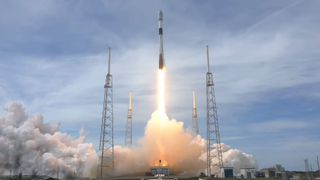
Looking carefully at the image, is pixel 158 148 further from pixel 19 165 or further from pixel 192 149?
pixel 19 165

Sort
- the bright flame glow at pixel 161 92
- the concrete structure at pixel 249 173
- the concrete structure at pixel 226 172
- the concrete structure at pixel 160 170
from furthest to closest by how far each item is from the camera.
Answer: the concrete structure at pixel 160 170 → the concrete structure at pixel 249 173 → the bright flame glow at pixel 161 92 → the concrete structure at pixel 226 172

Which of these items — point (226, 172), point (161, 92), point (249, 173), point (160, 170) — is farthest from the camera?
point (160, 170)

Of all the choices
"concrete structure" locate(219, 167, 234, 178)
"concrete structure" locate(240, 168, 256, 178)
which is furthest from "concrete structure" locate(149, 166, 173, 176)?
"concrete structure" locate(240, 168, 256, 178)

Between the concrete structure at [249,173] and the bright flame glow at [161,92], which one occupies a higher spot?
the bright flame glow at [161,92]

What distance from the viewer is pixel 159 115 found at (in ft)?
285

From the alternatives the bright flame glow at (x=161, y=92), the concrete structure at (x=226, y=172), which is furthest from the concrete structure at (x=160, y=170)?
the bright flame glow at (x=161, y=92)

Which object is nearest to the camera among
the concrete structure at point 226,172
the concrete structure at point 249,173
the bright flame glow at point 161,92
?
the concrete structure at point 226,172

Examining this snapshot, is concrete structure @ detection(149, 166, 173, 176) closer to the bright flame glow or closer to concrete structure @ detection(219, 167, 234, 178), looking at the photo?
concrete structure @ detection(219, 167, 234, 178)

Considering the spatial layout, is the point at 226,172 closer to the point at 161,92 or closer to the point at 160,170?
the point at 160,170

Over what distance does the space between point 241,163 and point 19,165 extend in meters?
70.7

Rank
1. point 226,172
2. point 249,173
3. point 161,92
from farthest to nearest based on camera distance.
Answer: point 249,173
point 161,92
point 226,172

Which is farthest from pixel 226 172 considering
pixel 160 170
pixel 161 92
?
pixel 161 92

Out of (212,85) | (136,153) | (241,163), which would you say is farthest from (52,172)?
(241,163)

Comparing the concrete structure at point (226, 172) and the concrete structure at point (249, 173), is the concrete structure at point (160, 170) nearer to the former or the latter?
the concrete structure at point (226, 172)
